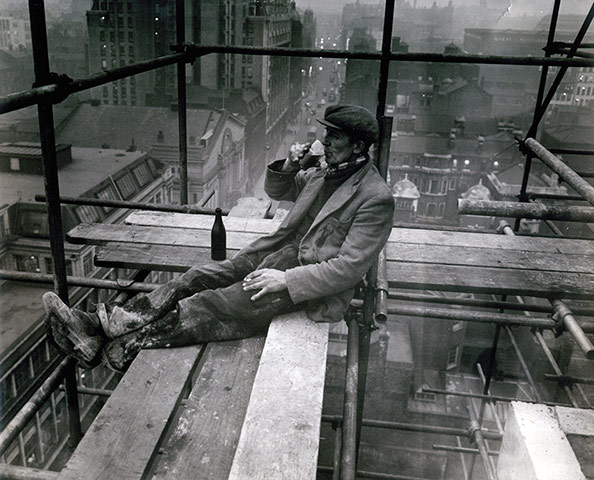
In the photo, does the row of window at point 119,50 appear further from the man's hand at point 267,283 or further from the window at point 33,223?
the man's hand at point 267,283

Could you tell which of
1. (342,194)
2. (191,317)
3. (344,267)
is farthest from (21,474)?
(342,194)

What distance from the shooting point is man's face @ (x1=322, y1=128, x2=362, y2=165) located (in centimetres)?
345

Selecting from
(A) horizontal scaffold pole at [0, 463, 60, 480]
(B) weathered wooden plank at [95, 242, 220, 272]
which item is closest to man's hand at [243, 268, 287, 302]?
(B) weathered wooden plank at [95, 242, 220, 272]

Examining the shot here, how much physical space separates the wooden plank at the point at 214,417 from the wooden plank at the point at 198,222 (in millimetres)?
1629

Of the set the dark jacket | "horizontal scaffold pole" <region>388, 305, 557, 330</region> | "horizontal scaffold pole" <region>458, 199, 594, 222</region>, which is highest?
"horizontal scaffold pole" <region>458, 199, 594, 222</region>

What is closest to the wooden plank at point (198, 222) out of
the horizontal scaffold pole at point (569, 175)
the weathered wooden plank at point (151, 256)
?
the weathered wooden plank at point (151, 256)

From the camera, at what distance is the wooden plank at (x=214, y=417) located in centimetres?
239

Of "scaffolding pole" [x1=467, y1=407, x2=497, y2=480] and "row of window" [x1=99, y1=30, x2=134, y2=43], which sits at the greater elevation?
"row of window" [x1=99, y1=30, x2=134, y2=43]

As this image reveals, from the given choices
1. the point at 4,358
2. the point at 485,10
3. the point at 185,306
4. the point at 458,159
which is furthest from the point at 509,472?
the point at 485,10

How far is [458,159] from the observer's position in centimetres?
3969

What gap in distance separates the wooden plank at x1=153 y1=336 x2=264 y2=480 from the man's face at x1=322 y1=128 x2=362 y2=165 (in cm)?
120

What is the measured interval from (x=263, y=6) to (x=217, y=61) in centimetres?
571

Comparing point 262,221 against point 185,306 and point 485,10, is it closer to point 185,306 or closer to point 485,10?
point 185,306

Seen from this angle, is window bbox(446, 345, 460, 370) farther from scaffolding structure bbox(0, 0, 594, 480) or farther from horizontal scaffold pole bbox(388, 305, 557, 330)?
horizontal scaffold pole bbox(388, 305, 557, 330)
